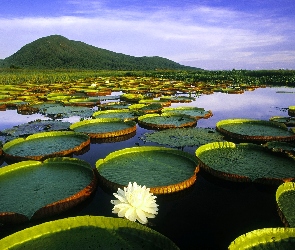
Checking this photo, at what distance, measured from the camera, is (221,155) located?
4.42 m

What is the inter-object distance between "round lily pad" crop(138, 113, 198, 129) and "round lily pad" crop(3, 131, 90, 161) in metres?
1.90

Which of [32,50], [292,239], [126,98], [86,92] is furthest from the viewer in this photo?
[32,50]

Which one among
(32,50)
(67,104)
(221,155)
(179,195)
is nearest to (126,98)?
(67,104)

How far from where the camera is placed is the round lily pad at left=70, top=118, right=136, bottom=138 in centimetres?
591

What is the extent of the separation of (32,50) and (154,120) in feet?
324

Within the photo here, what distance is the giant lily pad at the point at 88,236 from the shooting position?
87.4 inches

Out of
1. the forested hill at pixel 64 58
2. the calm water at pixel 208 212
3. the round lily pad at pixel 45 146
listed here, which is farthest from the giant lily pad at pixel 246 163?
the forested hill at pixel 64 58

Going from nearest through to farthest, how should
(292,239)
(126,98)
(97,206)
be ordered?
1. (292,239)
2. (97,206)
3. (126,98)

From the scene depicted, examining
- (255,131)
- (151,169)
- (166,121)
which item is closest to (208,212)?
(151,169)

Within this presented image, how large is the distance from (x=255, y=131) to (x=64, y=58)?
8720 centimetres

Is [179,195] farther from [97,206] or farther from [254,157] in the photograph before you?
[254,157]

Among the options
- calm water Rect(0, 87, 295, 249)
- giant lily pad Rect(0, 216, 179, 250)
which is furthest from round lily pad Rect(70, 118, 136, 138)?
giant lily pad Rect(0, 216, 179, 250)

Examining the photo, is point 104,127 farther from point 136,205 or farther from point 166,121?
point 136,205

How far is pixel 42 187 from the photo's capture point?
3.43m
